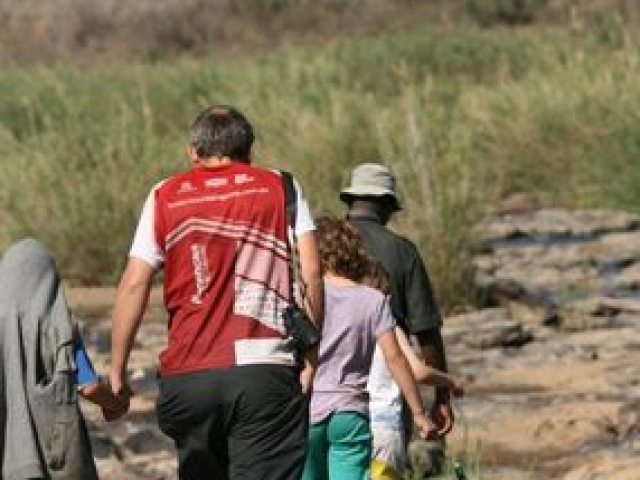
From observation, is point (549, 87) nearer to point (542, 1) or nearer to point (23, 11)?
point (542, 1)

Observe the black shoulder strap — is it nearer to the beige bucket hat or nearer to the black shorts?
the black shorts

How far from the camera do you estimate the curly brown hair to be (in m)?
6.71

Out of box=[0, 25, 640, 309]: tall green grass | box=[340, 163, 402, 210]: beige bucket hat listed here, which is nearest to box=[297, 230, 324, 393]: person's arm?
box=[340, 163, 402, 210]: beige bucket hat

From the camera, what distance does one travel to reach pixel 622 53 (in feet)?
73.2

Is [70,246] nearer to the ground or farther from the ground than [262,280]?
nearer to the ground

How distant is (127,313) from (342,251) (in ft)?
2.68

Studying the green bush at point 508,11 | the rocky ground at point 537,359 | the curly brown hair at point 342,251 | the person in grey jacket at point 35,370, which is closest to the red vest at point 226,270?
the person in grey jacket at point 35,370

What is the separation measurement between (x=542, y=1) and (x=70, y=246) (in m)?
35.5

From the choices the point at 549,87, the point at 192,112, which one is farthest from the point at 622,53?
the point at 192,112

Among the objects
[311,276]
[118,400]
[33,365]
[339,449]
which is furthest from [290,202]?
[339,449]

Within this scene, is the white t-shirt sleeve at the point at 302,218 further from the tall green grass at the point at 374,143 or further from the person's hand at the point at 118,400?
the tall green grass at the point at 374,143

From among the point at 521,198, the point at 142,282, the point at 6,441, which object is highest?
the point at 142,282

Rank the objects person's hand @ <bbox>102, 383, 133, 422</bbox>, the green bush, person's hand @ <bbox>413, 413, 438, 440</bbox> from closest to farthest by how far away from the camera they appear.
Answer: person's hand @ <bbox>102, 383, 133, 422</bbox> → person's hand @ <bbox>413, 413, 438, 440</bbox> → the green bush

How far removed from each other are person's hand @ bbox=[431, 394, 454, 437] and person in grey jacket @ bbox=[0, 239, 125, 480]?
162 centimetres
